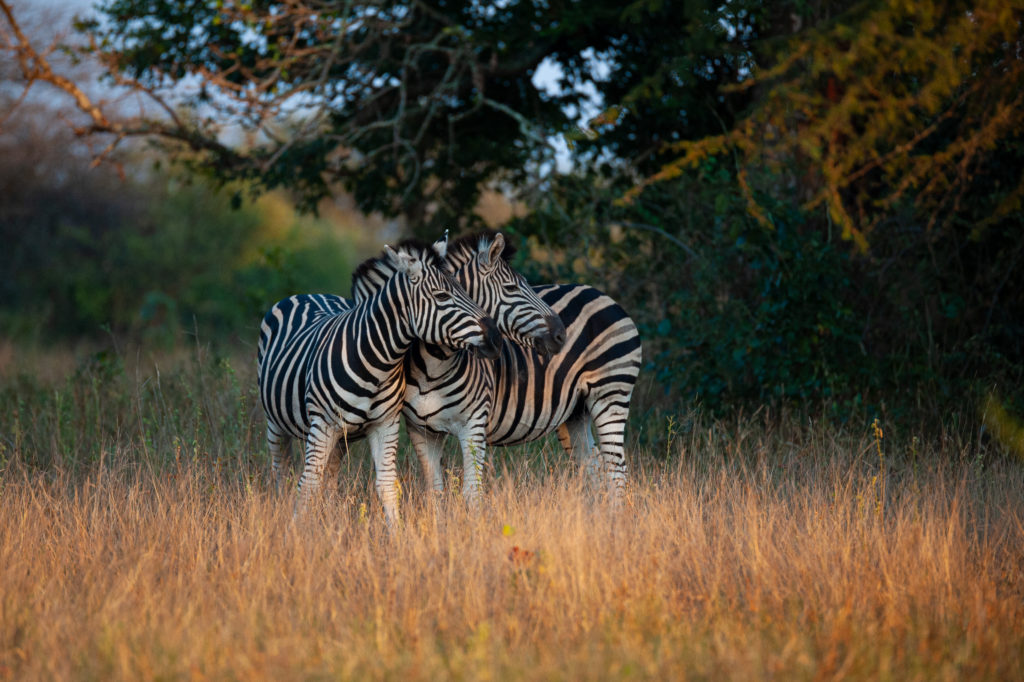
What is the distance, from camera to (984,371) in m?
8.30

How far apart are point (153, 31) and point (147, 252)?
1159 cm

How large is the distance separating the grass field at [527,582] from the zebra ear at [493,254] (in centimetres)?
132

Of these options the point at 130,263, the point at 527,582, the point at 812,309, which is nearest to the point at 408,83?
the point at 812,309

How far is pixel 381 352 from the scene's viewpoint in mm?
5234

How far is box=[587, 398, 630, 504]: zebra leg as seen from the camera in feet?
20.7

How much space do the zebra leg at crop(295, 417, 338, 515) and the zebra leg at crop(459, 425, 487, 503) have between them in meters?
0.76

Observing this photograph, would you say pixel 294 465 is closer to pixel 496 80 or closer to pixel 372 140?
pixel 372 140

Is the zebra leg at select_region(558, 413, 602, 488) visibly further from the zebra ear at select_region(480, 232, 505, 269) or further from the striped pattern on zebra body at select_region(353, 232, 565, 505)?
the zebra ear at select_region(480, 232, 505, 269)

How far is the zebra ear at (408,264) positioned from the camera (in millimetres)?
5242

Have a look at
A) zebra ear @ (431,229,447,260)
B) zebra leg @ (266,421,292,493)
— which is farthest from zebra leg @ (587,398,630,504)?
zebra leg @ (266,421,292,493)

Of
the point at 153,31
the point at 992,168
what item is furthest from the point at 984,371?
the point at 153,31

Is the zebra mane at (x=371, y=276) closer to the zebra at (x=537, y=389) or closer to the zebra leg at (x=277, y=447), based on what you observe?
the zebra at (x=537, y=389)

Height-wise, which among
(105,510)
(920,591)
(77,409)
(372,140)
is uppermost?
(372,140)

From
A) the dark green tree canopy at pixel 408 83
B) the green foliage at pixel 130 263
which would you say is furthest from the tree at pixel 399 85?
the green foliage at pixel 130 263
